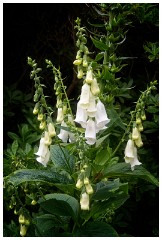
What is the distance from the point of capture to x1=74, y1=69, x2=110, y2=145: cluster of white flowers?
1.41 metres

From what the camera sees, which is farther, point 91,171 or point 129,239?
point 129,239

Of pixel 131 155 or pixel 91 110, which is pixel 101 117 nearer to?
pixel 91 110

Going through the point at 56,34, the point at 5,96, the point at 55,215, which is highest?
the point at 56,34

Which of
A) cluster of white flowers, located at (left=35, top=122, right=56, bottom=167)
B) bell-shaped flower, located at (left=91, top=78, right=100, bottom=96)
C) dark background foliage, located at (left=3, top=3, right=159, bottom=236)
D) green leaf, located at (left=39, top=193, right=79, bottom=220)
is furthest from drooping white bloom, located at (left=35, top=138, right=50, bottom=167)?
dark background foliage, located at (left=3, top=3, right=159, bottom=236)

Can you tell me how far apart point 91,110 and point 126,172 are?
246mm

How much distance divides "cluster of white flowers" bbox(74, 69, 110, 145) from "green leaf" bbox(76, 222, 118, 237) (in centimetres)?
27

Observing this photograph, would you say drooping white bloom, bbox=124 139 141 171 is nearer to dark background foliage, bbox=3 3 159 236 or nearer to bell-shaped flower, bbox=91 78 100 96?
bell-shaped flower, bbox=91 78 100 96

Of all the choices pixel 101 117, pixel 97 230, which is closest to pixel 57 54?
pixel 101 117

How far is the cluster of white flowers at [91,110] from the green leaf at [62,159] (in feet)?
0.44

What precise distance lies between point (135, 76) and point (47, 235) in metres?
1.55

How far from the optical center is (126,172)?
1499 mm

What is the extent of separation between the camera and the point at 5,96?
2.85 meters

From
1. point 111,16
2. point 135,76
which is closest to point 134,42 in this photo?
point 135,76

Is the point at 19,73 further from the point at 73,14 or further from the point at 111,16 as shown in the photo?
the point at 111,16
